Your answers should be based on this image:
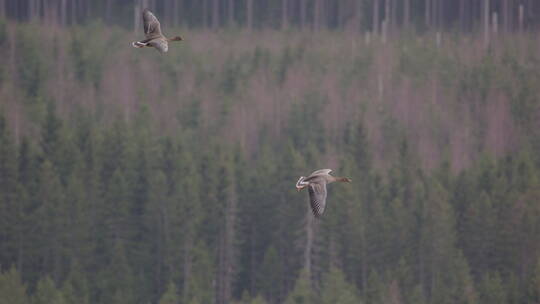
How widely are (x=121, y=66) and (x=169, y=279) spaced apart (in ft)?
98.6

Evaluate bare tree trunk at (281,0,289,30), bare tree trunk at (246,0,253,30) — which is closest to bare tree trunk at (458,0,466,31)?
bare tree trunk at (281,0,289,30)

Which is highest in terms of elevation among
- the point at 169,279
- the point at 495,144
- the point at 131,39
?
the point at 131,39

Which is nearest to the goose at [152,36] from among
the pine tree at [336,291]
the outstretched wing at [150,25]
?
the outstretched wing at [150,25]

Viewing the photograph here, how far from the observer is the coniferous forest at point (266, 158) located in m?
67.6

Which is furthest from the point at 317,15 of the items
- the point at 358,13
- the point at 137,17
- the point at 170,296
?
the point at 170,296

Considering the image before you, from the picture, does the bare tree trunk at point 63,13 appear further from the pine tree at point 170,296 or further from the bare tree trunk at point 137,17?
the pine tree at point 170,296

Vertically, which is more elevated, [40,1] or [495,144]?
[40,1]

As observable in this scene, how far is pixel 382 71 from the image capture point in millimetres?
94188

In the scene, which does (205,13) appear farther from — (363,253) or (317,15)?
(363,253)

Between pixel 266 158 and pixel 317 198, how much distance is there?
2026 inches

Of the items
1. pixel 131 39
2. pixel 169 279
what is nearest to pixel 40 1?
pixel 131 39

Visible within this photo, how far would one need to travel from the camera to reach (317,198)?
24297 mm

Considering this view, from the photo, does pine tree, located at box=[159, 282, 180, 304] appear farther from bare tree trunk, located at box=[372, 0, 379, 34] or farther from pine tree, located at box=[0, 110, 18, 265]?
bare tree trunk, located at box=[372, 0, 379, 34]

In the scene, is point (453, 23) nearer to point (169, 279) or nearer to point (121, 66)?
point (121, 66)
